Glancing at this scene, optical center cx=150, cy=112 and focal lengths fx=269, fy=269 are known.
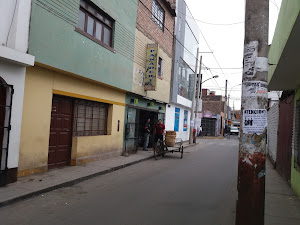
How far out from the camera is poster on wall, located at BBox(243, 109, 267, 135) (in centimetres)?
335

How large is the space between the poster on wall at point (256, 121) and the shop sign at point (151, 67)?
10338 mm

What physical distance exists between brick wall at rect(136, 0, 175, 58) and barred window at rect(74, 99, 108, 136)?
4703 mm

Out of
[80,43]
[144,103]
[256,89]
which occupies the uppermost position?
[80,43]

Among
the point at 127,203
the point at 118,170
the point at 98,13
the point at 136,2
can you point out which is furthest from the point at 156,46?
the point at 127,203

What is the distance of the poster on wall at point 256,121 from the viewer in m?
3.35

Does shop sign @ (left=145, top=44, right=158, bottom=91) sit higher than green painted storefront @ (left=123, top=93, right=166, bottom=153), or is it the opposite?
shop sign @ (left=145, top=44, right=158, bottom=91)

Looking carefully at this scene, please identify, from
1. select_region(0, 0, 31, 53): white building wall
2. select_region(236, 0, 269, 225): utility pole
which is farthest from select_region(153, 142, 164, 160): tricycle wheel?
select_region(236, 0, 269, 225): utility pole

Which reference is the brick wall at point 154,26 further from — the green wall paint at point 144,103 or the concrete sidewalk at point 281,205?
the concrete sidewalk at point 281,205

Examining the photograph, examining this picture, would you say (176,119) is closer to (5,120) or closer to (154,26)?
(154,26)

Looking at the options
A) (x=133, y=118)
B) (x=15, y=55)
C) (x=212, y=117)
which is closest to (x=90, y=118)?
(x=133, y=118)

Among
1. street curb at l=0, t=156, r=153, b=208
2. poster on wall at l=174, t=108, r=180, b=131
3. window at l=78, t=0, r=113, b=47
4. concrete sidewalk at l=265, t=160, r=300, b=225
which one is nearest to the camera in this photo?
concrete sidewalk at l=265, t=160, r=300, b=225

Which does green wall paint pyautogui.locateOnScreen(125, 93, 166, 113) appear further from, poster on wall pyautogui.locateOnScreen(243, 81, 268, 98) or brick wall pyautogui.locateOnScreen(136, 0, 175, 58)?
poster on wall pyautogui.locateOnScreen(243, 81, 268, 98)

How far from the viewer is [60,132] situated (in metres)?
8.91

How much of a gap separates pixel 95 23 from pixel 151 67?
4360mm
